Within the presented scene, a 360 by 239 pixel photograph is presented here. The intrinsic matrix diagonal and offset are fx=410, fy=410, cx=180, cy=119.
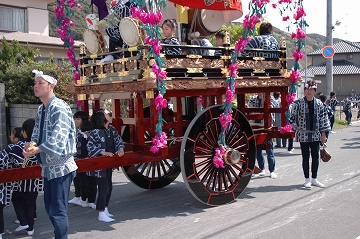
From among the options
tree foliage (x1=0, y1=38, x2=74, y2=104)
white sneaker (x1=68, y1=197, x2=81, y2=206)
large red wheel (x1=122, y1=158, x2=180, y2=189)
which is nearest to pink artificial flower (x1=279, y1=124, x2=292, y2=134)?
large red wheel (x1=122, y1=158, x2=180, y2=189)

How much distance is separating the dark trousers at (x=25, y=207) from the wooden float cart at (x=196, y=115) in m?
0.84

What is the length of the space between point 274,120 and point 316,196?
5.36 m

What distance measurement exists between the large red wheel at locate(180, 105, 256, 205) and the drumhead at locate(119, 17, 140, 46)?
1.24 metres

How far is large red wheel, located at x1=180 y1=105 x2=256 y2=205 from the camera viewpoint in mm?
5168

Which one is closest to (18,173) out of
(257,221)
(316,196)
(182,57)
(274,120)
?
(182,57)

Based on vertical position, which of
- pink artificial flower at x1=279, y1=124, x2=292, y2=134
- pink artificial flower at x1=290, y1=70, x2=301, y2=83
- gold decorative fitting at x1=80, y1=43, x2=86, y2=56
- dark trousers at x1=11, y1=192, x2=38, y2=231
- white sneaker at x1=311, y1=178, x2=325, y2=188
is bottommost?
white sneaker at x1=311, y1=178, x2=325, y2=188

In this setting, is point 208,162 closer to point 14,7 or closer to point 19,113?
point 19,113

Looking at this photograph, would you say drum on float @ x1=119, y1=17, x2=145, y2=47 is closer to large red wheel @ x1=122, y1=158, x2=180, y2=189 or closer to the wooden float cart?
the wooden float cart

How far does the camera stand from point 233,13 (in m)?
6.86

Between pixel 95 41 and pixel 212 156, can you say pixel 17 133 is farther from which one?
pixel 212 156

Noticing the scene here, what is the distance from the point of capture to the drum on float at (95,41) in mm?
6035

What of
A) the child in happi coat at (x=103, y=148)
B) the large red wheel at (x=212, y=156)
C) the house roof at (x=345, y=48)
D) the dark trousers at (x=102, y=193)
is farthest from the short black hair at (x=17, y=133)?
the house roof at (x=345, y=48)

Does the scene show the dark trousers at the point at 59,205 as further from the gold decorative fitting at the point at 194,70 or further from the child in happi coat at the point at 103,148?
the gold decorative fitting at the point at 194,70

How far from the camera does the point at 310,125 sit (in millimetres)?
6453
